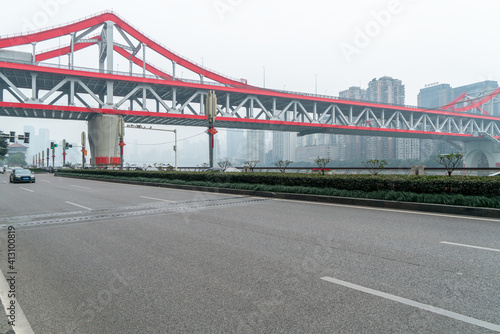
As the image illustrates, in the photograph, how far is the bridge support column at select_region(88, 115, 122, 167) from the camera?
174 ft

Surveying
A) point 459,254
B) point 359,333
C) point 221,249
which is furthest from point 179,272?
point 459,254

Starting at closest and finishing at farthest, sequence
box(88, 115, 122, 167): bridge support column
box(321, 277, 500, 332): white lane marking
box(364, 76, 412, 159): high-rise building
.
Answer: box(321, 277, 500, 332): white lane marking
box(88, 115, 122, 167): bridge support column
box(364, 76, 412, 159): high-rise building

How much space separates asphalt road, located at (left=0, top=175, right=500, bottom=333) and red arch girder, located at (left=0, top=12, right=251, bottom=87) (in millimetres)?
59477

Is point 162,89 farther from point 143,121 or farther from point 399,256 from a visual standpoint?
point 399,256

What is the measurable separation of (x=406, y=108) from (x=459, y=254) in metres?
77.4

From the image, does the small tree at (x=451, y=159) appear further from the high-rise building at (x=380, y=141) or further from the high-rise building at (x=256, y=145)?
the high-rise building at (x=380, y=141)

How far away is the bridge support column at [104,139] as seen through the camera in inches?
2089

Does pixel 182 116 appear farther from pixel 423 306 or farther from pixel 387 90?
pixel 387 90

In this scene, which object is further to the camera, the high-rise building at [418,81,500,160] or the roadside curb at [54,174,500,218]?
the high-rise building at [418,81,500,160]

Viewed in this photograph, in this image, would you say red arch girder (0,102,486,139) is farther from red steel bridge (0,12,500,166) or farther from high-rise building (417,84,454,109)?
high-rise building (417,84,454,109)

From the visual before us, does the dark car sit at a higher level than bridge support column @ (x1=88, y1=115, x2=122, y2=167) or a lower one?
lower

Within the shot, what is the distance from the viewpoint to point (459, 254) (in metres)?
4.97

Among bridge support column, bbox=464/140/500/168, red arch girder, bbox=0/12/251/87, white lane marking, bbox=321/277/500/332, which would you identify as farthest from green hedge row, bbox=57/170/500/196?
bridge support column, bbox=464/140/500/168

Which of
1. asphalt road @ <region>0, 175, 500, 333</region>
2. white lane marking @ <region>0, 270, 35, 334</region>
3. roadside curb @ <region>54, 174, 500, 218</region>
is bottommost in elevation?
white lane marking @ <region>0, 270, 35, 334</region>
